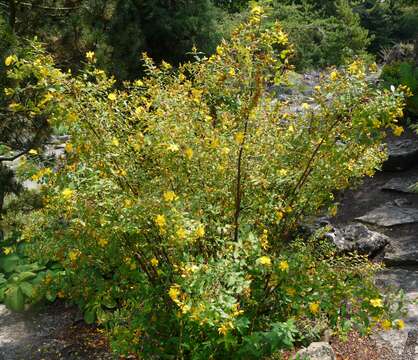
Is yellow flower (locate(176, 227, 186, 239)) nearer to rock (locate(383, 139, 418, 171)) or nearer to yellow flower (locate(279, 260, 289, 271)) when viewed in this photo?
yellow flower (locate(279, 260, 289, 271))

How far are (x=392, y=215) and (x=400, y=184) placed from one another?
86 cm

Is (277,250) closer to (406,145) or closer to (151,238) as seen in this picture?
(151,238)

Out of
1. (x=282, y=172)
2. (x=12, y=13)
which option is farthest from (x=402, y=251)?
(x=12, y=13)

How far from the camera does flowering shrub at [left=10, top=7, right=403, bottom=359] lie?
2.31 metres

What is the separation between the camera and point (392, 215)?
19.5 feet

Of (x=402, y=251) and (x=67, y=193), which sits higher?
(x=67, y=193)

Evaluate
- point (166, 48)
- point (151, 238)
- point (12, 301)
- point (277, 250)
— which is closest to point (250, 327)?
point (277, 250)

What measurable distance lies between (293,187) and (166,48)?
26.8ft

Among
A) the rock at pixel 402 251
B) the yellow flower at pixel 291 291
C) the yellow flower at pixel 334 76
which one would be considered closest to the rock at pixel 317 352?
the yellow flower at pixel 291 291

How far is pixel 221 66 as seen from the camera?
8.03 ft

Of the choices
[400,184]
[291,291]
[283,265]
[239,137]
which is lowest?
[400,184]

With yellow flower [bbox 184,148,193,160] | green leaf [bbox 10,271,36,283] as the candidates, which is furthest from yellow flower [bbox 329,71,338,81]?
green leaf [bbox 10,271,36,283]

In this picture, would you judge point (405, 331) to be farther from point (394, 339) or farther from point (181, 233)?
point (181, 233)

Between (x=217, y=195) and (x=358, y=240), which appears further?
(x=358, y=240)
